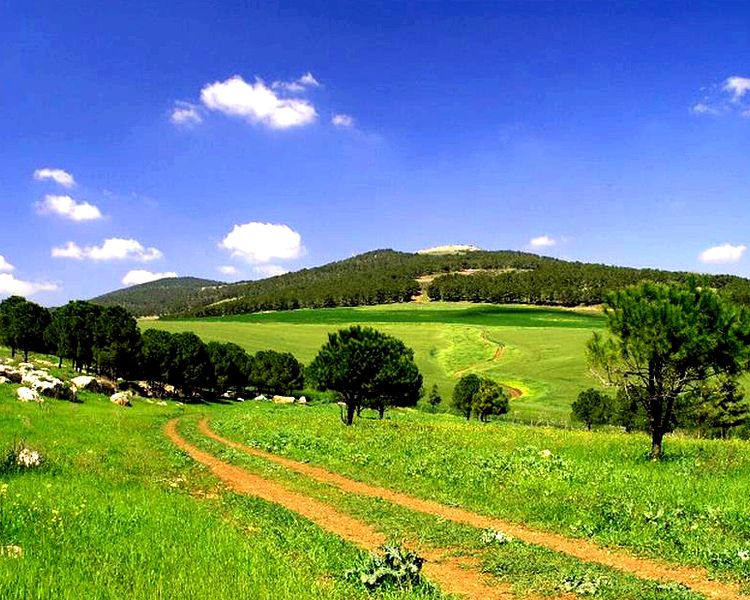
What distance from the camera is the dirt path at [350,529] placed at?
40.3ft

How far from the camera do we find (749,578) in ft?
41.8

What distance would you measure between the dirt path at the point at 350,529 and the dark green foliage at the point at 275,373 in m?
84.5

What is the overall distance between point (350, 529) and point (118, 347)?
78.4 meters

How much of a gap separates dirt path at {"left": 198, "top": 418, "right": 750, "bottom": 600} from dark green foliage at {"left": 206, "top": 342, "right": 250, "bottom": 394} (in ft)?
279

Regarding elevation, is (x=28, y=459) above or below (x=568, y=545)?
above

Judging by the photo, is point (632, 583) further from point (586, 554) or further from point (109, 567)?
point (109, 567)

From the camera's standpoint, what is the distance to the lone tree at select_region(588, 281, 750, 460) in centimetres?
2545

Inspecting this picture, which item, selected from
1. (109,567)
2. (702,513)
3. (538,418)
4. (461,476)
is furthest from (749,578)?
(538,418)

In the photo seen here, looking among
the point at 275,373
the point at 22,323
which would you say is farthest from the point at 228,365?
the point at 22,323

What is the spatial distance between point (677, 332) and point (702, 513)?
401 inches

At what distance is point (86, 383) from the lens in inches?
2657

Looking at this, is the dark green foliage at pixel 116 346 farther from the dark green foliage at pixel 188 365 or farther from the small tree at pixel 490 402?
the small tree at pixel 490 402

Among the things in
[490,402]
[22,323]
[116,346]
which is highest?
[22,323]

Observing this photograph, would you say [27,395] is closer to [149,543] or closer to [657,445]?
[149,543]
